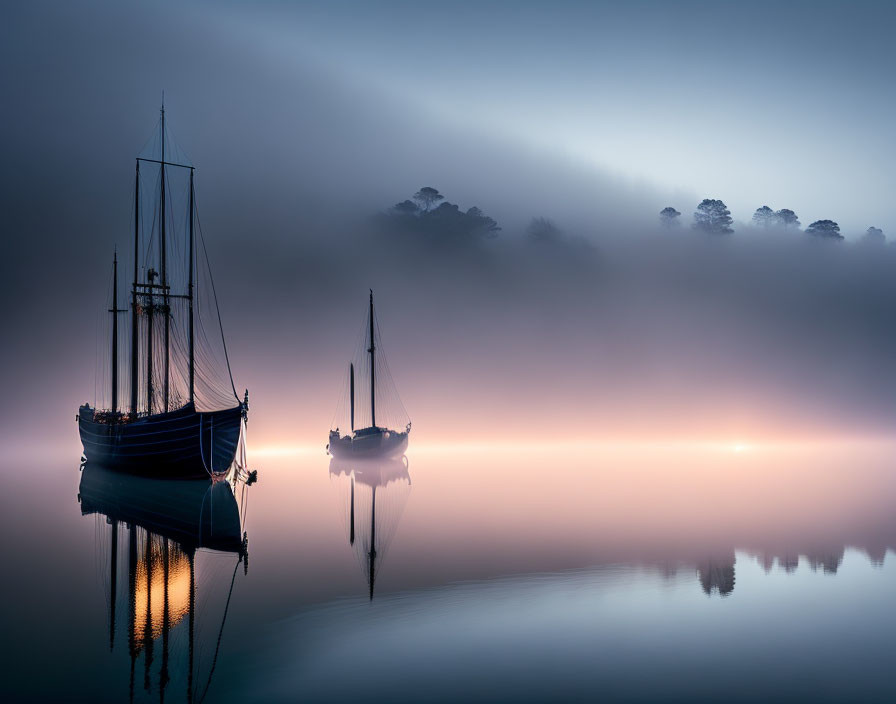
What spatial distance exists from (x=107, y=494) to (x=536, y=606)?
25.7 metres

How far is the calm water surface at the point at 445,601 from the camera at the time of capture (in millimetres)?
9781

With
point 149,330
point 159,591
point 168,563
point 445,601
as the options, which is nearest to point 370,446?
point 149,330

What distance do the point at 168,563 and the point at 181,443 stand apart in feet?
67.1

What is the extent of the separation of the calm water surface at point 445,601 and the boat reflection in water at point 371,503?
0.18 metres

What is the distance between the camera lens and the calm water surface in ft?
32.1

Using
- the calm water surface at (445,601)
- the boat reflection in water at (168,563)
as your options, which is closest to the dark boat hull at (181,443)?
the boat reflection in water at (168,563)

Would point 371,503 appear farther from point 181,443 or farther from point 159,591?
point 159,591

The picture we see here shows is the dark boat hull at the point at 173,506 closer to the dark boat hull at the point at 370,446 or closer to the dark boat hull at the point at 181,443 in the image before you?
the dark boat hull at the point at 181,443

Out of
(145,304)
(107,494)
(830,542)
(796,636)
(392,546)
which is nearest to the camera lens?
(796,636)

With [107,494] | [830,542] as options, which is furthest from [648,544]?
[107,494]

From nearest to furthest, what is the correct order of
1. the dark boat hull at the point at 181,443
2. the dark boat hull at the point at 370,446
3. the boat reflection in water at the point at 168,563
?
the boat reflection in water at the point at 168,563 < the dark boat hull at the point at 181,443 < the dark boat hull at the point at 370,446

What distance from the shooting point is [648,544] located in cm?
2086

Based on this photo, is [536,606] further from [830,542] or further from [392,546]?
[830,542]

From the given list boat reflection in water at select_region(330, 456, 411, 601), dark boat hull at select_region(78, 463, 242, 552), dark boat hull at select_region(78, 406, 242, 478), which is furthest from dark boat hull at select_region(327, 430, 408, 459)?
dark boat hull at select_region(78, 406, 242, 478)
